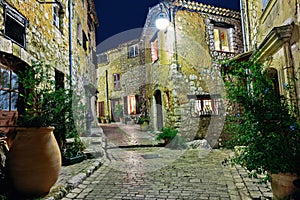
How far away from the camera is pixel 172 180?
383cm

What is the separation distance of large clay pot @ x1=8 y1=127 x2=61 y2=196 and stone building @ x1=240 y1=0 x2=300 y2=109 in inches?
124

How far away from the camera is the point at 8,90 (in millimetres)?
3852

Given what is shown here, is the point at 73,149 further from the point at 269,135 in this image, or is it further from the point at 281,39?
the point at 281,39

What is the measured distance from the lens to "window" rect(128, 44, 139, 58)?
18.1 metres

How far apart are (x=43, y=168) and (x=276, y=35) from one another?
4.09 meters

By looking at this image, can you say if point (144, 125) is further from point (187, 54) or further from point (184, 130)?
point (187, 54)

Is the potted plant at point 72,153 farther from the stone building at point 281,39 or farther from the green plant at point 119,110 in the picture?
the green plant at point 119,110

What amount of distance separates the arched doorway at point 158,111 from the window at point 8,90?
771cm

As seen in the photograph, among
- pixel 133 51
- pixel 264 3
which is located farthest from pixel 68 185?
pixel 133 51

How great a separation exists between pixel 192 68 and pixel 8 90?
699cm

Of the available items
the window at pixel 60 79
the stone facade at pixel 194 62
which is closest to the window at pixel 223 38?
the stone facade at pixel 194 62

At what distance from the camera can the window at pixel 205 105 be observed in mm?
9188

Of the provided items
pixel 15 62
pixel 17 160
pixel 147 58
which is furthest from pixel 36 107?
pixel 147 58

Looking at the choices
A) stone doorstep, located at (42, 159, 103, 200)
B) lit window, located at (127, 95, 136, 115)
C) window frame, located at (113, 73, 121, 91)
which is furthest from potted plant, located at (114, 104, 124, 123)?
stone doorstep, located at (42, 159, 103, 200)
